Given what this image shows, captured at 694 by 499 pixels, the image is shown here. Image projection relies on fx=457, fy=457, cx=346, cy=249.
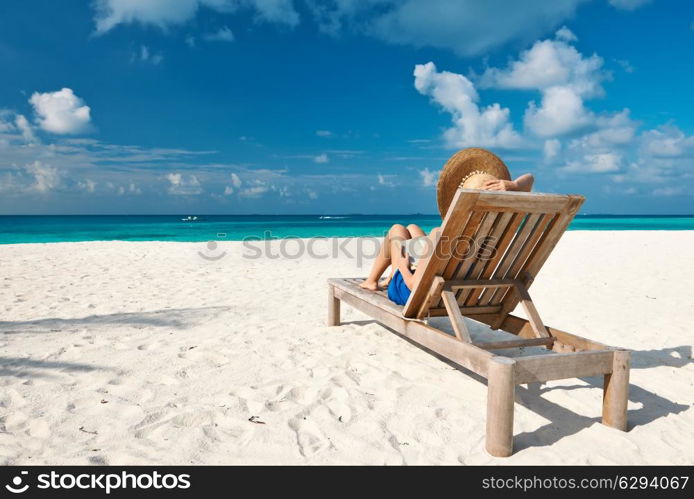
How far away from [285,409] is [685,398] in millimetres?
2726

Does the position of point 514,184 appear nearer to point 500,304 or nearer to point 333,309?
point 500,304

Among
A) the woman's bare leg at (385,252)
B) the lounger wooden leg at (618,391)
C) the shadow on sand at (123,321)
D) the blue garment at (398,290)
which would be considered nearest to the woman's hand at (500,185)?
the woman's bare leg at (385,252)

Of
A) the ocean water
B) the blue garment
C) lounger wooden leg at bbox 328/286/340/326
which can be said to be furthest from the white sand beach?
the ocean water

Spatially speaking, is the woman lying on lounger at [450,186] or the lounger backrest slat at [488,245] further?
the woman lying on lounger at [450,186]

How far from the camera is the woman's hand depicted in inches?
122

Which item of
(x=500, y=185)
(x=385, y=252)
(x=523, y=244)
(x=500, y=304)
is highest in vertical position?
(x=500, y=185)

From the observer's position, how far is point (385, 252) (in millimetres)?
4113

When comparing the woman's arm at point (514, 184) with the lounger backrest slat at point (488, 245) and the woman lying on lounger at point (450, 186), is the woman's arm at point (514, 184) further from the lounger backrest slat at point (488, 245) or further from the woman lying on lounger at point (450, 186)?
the lounger backrest slat at point (488, 245)

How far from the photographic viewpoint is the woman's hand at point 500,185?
3096 mm

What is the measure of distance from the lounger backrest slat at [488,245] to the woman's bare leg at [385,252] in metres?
0.69

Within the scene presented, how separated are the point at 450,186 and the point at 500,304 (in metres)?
1.08

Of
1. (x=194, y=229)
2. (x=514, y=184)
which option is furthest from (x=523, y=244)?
(x=194, y=229)

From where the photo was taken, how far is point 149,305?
580 centimetres
